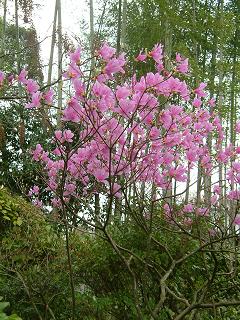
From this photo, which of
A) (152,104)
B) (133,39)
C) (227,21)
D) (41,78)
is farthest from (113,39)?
(152,104)

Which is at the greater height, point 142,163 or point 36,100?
point 36,100

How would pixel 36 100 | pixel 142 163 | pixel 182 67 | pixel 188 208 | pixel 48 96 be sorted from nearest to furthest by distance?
pixel 36 100, pixel 48 96, pixel 182 67, pixel 142 163, pixel 188 208

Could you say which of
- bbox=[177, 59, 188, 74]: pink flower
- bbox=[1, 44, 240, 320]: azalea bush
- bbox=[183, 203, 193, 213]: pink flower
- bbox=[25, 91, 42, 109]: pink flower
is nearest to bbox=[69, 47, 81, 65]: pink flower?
bbox=[1, 44, 240, 320]: azalea bush

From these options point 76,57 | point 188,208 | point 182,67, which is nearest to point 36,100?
point 76,57

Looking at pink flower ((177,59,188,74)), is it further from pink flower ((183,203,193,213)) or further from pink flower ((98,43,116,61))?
pink flower ((183,203,193,213))

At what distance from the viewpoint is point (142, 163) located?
2.85 metres

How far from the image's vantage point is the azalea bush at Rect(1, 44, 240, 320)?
7.63ft

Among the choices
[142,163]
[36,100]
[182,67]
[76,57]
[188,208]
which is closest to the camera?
[76,57]

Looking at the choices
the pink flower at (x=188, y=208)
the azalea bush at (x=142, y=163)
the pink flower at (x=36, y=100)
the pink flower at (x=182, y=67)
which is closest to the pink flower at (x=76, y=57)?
the azalea bush at (x=142, y=163)

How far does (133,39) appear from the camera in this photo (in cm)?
1227

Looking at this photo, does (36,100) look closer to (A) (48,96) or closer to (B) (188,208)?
(A) (48,96)

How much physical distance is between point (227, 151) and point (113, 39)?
10.2 metres

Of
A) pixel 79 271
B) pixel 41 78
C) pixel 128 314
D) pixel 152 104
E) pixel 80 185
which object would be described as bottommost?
pixel 128 314

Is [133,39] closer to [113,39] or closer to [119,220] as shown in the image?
[113,39]
